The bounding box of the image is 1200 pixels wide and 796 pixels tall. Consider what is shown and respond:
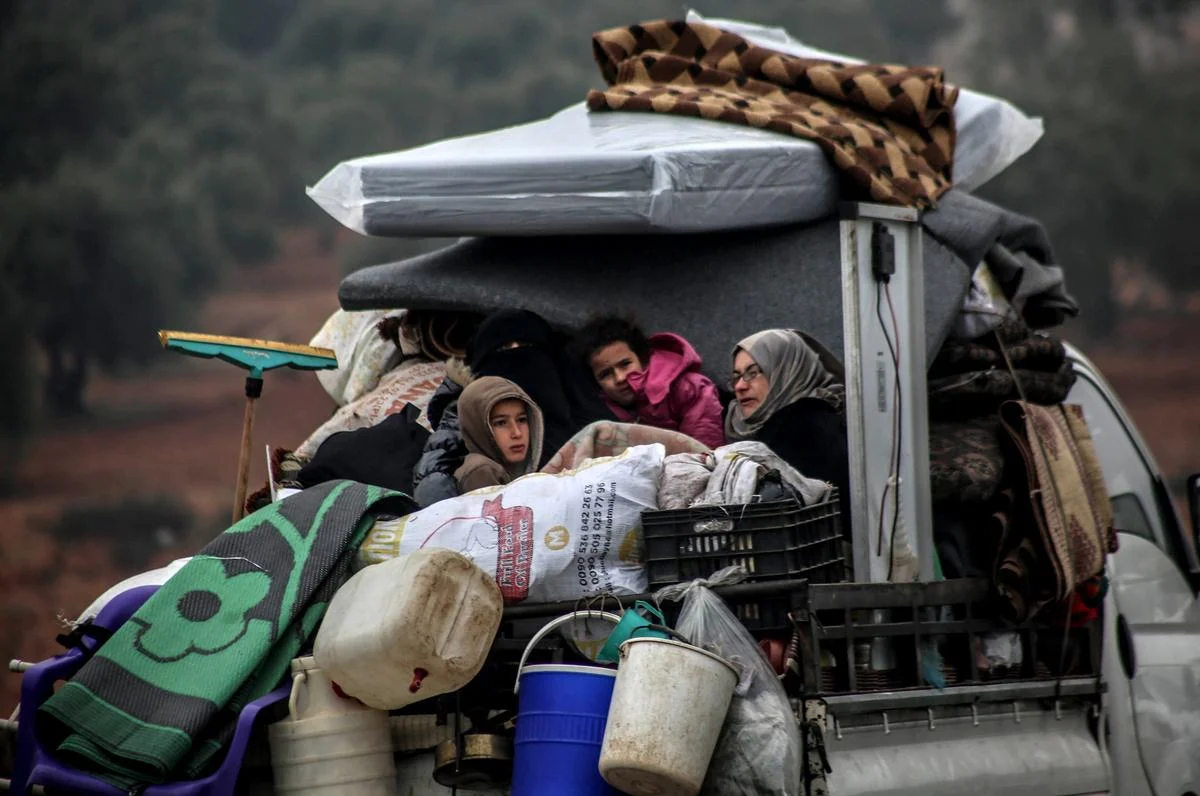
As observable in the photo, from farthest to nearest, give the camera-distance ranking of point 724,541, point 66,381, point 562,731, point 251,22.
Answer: point 251,22
point 66,381
point 724,541
point 562,731

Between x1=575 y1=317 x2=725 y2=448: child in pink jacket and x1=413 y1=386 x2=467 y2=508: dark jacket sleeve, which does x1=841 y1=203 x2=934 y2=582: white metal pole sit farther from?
x1=413 y1=386 x2=467 y2=508: dark jacket sleeve

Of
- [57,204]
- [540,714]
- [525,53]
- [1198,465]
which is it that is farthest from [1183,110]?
[540,714]

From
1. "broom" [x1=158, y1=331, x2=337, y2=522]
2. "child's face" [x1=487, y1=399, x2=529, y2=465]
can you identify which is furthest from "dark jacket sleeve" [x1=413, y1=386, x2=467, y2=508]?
"broom" [x1=158, y1=331, x2=337, y2=522]

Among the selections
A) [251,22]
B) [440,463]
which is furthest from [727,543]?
[251,22]

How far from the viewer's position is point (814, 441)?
181 inches

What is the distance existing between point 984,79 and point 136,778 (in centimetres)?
2657

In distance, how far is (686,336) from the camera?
5344 millimetres

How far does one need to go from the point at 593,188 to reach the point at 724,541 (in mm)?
1585

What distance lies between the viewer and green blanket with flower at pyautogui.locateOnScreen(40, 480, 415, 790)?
3.40 metres

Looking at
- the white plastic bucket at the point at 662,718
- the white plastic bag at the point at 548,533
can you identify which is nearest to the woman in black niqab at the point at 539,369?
the white plastic bag at the point at 548,533

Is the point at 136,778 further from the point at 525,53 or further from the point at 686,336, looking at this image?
the point at 525,53

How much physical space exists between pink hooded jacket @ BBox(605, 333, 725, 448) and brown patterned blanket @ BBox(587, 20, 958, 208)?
78 centimetres

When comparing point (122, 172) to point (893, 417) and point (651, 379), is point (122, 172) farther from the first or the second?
point (893, 417)

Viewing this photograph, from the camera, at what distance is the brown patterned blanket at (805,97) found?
5234 mm
